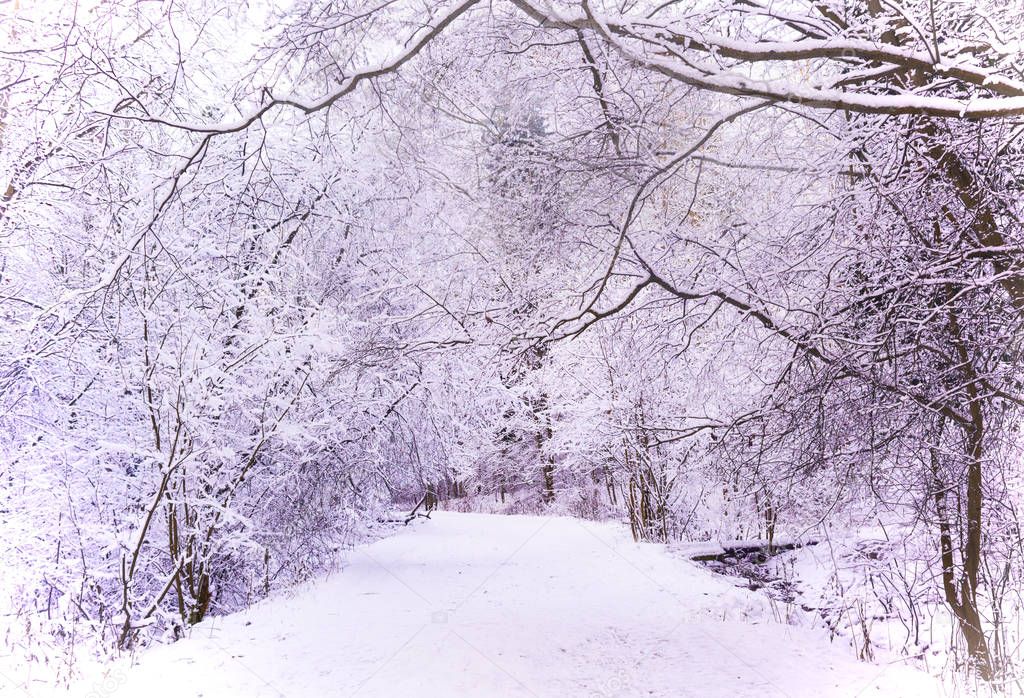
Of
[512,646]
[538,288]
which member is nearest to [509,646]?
[512,646]

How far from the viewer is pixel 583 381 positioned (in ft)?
42.4

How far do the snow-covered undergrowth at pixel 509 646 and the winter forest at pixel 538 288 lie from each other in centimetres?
8

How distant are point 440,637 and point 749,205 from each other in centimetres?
410

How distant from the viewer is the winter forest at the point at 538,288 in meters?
4.18

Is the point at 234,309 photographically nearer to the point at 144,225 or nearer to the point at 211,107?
the point at 211,107

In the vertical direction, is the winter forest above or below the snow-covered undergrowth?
above

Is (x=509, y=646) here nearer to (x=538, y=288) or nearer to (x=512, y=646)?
(x=512, y=646)

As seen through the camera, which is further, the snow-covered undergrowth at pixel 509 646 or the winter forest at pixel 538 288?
the snow-covered undergrowth at pixel 509 646

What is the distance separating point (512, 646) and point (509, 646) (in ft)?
0.09

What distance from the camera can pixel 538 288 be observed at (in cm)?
600

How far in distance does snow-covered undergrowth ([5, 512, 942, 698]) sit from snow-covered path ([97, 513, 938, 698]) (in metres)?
0.02

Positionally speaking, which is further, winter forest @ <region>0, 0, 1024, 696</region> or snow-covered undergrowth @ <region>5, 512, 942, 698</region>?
snow-covered undergrowth @ <region>5, 512, 942, 698</region>

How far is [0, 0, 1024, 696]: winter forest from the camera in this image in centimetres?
418

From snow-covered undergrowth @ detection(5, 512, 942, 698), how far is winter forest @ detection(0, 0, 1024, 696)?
0.08 metres
